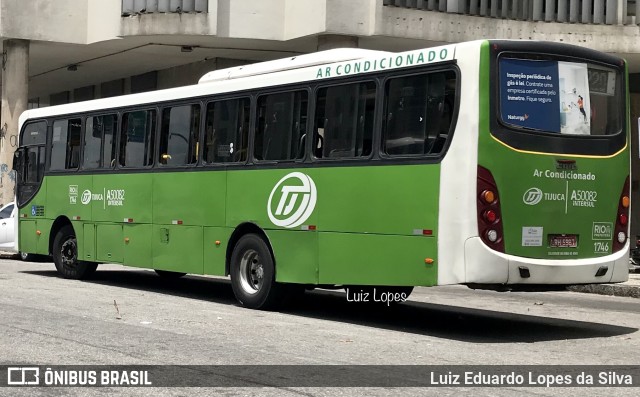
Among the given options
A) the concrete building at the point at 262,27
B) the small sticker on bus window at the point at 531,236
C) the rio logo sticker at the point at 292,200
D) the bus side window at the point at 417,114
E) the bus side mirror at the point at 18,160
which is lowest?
the small sticker on bus window at the point at 531,236

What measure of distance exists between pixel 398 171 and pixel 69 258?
350 inches

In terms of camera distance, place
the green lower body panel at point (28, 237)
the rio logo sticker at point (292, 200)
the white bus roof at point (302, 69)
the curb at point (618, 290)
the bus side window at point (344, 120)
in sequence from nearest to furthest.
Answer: the white bus roof at point (302, 69), the bus side window at point (344, 120), the rio logo sticker at point (292, 200), the curb at point (618, 290), the green lower body panel at point (28, 237)

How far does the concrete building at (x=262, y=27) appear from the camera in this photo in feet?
104

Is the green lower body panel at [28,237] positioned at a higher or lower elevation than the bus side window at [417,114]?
lower

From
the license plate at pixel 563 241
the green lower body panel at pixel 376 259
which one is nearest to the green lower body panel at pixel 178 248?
the green lower body panel at pixel 376 259

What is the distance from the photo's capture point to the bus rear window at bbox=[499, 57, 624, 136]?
480 inches

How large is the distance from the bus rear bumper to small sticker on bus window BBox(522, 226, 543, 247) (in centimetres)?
17

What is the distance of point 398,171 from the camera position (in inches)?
504

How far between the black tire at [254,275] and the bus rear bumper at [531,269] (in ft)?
11.6

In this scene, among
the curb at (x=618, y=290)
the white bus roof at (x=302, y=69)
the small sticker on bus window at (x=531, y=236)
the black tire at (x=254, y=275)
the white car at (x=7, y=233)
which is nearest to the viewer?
the small sticker on bus window at (x=531, y=236)

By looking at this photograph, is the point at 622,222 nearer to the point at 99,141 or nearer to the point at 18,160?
the point at 99,141

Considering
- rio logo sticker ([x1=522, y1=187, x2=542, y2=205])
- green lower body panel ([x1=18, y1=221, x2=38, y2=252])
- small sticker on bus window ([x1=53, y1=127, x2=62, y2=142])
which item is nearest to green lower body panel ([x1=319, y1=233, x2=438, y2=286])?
rio logo sticker ([x1=522, y1=187, x2=542, y2=205])

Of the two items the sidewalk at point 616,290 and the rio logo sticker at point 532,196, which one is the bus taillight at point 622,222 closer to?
the rio logo sticker at point 532,196

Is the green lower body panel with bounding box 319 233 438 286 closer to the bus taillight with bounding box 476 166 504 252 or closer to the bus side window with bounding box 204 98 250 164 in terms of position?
the bus taillight with bounding box 476 166 504 252
